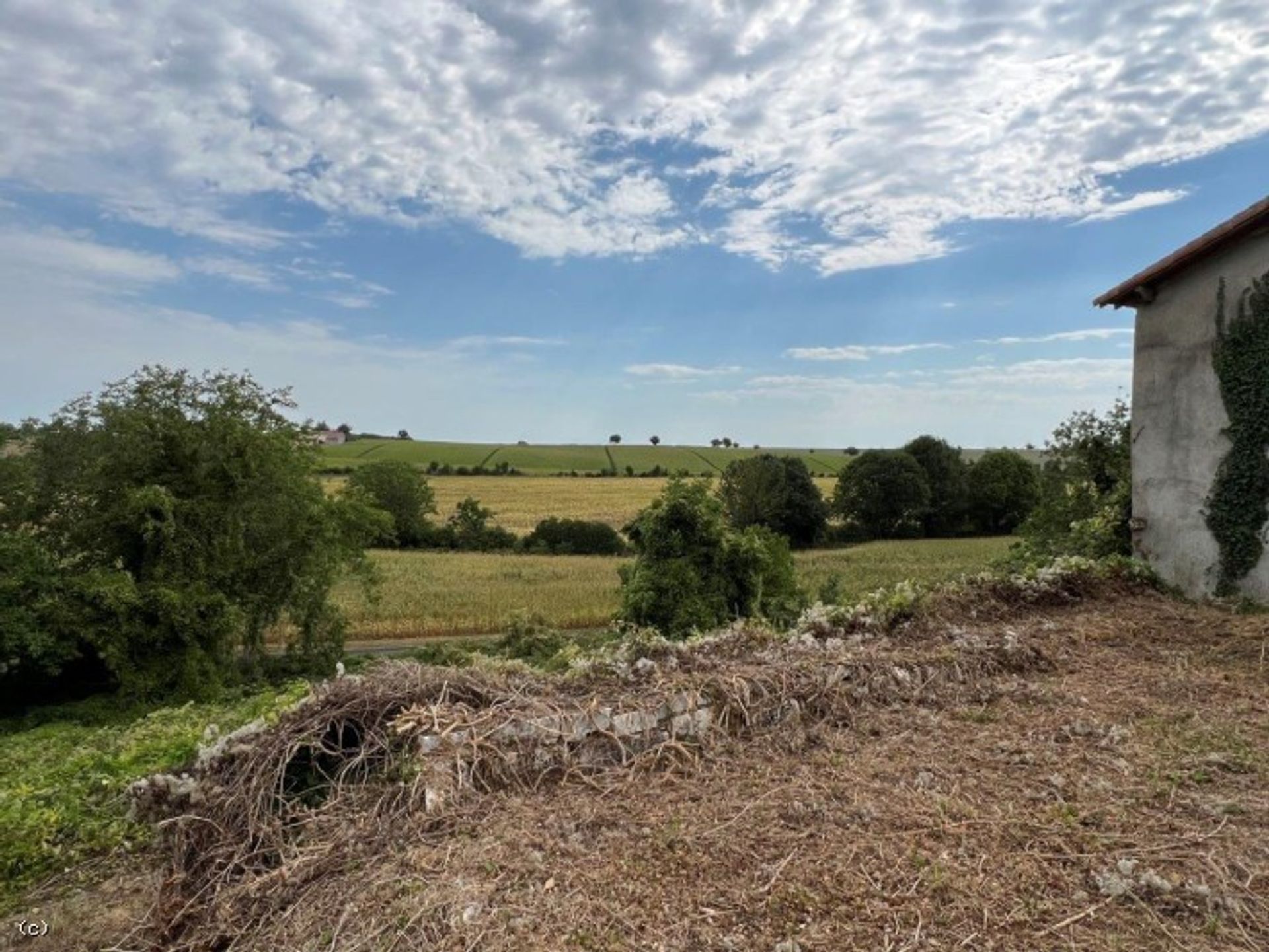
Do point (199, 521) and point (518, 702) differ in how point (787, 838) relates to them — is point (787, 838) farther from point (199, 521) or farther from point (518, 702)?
point (199, 521)

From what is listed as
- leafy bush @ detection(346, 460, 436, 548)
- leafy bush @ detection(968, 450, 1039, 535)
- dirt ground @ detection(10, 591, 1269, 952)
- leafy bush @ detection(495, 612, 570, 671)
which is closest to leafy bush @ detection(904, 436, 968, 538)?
leafy bush @ detection(968, 450, 1039, 535)

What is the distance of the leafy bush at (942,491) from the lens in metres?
48.1

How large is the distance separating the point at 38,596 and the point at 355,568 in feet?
18.7

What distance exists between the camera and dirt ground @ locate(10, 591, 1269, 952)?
3188mm

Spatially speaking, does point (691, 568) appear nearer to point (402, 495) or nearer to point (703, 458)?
point (402, 495)

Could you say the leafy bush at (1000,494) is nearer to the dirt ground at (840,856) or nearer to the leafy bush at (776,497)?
the leafy bush at (776,497)

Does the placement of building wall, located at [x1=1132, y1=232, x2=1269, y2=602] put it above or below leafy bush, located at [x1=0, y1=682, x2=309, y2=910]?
above

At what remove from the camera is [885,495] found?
4631 cm

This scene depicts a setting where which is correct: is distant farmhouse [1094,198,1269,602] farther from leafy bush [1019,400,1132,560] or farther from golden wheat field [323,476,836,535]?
golden wheat field [323,476,836,535]

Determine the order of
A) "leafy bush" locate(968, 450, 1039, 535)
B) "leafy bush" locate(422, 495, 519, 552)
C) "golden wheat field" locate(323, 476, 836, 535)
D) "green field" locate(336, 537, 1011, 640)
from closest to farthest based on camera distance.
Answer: "green field" locate(336, 537, 1011, 640) < "leafy bush" locate(422, 495, 519, 552) < "leafy bush" locate(968, 450, 1039, 535) < "golden wheat field" locate(323, 476, 836, 535)

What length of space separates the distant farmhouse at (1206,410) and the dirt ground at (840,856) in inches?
229

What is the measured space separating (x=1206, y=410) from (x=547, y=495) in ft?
168

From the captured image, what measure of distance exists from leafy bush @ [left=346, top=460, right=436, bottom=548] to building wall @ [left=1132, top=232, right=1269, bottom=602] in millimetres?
35773

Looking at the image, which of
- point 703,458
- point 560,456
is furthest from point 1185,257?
point 560,456
